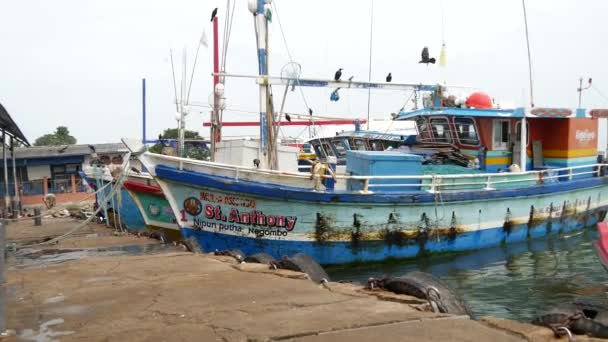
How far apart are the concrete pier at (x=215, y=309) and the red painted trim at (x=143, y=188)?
5502 millimetres

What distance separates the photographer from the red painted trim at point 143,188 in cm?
1254

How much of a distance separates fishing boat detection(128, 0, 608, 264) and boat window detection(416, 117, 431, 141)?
0.04m

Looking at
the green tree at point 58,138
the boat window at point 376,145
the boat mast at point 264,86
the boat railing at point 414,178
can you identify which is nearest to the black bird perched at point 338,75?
the boat mast at point 264,86

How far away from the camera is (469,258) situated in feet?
36.3

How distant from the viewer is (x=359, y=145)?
61.1 feet

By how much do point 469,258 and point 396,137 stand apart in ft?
24.6

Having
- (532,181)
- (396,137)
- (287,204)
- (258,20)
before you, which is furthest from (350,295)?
(396,137)

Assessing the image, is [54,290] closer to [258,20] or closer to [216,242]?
[216,242]

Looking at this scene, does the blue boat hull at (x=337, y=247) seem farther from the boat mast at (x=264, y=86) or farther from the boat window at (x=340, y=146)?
the boat window at (x=340, y=146)

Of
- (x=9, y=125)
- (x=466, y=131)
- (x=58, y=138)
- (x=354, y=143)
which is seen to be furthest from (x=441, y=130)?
(x=58, y=138)

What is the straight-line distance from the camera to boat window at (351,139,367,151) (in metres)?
18.5

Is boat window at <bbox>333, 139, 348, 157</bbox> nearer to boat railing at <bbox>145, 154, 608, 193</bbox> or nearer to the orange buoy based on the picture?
the orange buoy

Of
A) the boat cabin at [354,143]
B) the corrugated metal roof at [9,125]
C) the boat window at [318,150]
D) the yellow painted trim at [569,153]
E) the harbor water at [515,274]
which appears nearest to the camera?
the harbor water at [515,274]

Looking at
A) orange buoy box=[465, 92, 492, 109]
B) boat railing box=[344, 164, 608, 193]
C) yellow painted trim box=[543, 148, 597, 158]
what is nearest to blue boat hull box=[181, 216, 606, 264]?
boat railing box=[344, 164, 608, 193]
